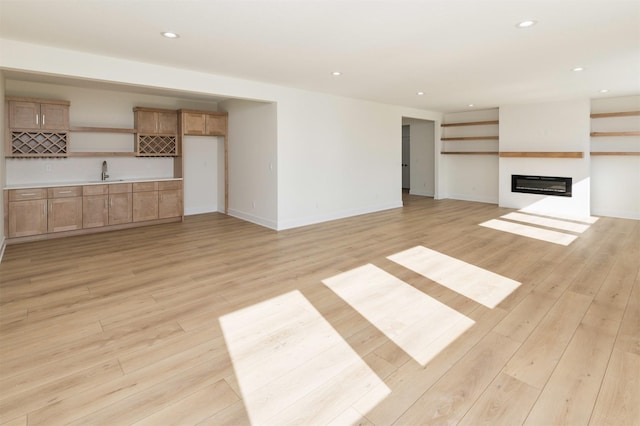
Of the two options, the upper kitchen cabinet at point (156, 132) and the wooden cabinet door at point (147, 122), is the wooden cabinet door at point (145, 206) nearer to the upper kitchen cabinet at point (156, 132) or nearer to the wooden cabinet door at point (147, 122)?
the upper kitchen cabinet at point (156, 132)

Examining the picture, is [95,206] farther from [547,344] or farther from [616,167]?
[616,167]

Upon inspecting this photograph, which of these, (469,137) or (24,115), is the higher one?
(469,137)

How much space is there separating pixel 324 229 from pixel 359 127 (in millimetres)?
2618

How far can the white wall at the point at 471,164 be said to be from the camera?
31.2 feet

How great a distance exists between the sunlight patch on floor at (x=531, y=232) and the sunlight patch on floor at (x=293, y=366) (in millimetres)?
4502

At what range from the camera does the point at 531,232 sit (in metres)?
6.09

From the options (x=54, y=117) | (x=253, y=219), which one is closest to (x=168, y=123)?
(x=54, y=117)

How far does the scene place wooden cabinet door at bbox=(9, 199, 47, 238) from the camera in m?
5.31

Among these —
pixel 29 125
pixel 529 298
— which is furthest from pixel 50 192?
pixel 529 298

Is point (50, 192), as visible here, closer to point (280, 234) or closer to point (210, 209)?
point (210, 209)

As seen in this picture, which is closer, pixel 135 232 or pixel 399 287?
pixel 399 287

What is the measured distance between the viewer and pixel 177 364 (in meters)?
2.31

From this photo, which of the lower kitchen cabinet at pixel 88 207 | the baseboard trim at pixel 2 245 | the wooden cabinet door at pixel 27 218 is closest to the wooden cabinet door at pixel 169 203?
the lower kitchen cabinet at pixel 88 207

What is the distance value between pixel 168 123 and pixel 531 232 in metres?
7.15
